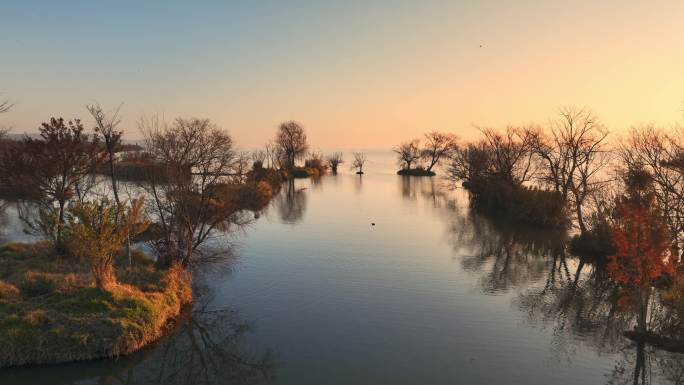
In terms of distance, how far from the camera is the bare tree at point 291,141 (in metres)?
109

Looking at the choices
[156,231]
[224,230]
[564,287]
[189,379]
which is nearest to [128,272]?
[156,231]

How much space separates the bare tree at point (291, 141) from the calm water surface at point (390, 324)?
73333 millimetres

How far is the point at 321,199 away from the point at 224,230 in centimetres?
2729

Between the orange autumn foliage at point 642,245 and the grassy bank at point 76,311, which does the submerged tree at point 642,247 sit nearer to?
the orange autumn foliage at point 642,245

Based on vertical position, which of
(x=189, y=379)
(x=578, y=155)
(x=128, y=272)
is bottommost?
(x=189, y=379)

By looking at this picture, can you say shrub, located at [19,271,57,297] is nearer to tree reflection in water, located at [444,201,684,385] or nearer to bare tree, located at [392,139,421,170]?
tree reflection in water, located at [444,201,684,385]

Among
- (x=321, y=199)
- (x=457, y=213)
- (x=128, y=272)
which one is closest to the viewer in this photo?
(x=128, y=272)

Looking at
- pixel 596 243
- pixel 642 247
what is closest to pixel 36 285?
pixel 642 247

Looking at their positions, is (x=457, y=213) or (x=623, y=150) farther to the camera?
(x=457, y=213)

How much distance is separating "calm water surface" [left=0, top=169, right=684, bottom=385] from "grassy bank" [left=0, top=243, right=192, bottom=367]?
60 centimetres

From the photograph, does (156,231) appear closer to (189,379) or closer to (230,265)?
(230,265)

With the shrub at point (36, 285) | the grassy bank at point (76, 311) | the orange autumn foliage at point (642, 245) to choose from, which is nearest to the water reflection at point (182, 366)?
the grassy bank at point (76, 311)

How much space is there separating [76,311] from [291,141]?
94043 mm

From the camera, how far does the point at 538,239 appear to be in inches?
1582
